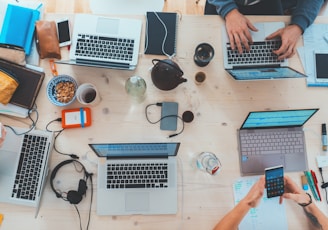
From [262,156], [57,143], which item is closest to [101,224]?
[57,143]

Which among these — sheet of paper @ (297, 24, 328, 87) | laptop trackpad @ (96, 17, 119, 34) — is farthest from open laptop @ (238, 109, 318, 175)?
laptop trackpad @ (96, 17, 119, 34)

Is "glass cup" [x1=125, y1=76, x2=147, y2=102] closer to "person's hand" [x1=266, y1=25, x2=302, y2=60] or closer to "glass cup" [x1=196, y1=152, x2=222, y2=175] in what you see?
"glass cup" [x1=196, y1=152, x2=222, y2=175]

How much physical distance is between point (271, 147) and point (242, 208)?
Result: 11.4 inches

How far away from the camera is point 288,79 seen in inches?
48.1

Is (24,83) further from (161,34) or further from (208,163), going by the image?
(208,163)

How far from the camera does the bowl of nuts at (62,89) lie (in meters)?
1.13

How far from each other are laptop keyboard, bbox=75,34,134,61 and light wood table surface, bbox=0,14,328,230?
75 millimetres

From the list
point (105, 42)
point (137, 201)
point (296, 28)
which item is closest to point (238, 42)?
point (296, 28)

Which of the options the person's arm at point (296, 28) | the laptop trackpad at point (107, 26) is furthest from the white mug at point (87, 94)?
the person's arm at point (296, 28)

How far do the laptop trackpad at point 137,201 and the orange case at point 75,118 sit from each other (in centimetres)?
35

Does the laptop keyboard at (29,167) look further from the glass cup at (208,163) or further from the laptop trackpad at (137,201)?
the glass cup at (208,163)

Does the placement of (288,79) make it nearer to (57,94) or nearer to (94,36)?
(94,36)

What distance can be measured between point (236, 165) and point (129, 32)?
0.74 metres

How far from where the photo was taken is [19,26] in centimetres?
116
